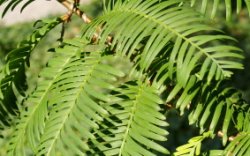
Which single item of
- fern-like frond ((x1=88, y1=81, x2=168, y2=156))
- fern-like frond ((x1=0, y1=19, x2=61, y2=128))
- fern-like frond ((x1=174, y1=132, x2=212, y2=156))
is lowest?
fern-like frond ((x1=174, y1=132, x2=212, y2=156))

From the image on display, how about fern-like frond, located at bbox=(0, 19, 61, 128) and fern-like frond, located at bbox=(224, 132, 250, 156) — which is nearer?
fern-like frond, located at bbox=(224, 132, 250, 156)

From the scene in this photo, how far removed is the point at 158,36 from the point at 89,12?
4825 mm

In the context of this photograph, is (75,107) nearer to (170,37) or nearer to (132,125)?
(132,125)

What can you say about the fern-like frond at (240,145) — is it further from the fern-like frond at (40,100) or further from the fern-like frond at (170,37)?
the fern-like frond at (40,100)

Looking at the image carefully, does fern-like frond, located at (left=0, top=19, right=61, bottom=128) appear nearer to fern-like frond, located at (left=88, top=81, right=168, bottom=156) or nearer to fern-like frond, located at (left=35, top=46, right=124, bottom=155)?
fern-like frond, located at (left=35, top=46, right=124, bottom=155)

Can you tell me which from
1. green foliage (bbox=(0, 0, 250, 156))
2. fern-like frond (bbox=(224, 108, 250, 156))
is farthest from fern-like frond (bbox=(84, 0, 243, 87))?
fern-like frond (bbox=(224, 108, 250, 156))

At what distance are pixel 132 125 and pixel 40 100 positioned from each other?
268 mm

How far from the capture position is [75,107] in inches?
46.2

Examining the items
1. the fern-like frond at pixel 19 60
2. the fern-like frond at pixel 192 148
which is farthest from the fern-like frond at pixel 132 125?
the fern-like frond at pixel 19 60

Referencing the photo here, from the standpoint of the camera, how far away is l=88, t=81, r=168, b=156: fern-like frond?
3.79ft

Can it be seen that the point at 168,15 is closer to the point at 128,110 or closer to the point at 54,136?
the point at 128,110

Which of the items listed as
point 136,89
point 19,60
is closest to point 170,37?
point 136,89

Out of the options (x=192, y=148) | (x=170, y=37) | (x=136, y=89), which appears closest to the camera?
(x=170, y=37)

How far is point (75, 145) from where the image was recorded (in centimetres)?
117
